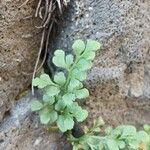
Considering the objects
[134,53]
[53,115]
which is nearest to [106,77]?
[134,53]

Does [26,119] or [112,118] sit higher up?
[26,119]

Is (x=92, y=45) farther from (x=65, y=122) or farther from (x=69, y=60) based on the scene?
(x=65, y=122)

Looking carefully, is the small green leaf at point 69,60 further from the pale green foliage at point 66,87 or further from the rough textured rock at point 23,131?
the rough textured rock at point 23,131

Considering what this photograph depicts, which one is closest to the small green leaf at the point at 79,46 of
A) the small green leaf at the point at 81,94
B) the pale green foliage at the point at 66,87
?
the pale green foliage at the point at 66,87

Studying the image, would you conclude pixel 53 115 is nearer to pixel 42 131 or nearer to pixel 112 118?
pixel 42 131

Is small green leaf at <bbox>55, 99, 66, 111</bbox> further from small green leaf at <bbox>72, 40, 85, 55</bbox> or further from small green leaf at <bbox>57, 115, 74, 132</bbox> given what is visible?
small green leaf at <bbox>72, 40, 85, 55</bbox>

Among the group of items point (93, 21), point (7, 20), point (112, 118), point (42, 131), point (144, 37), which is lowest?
point (112, 118)

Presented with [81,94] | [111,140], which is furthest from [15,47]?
[111,140]
